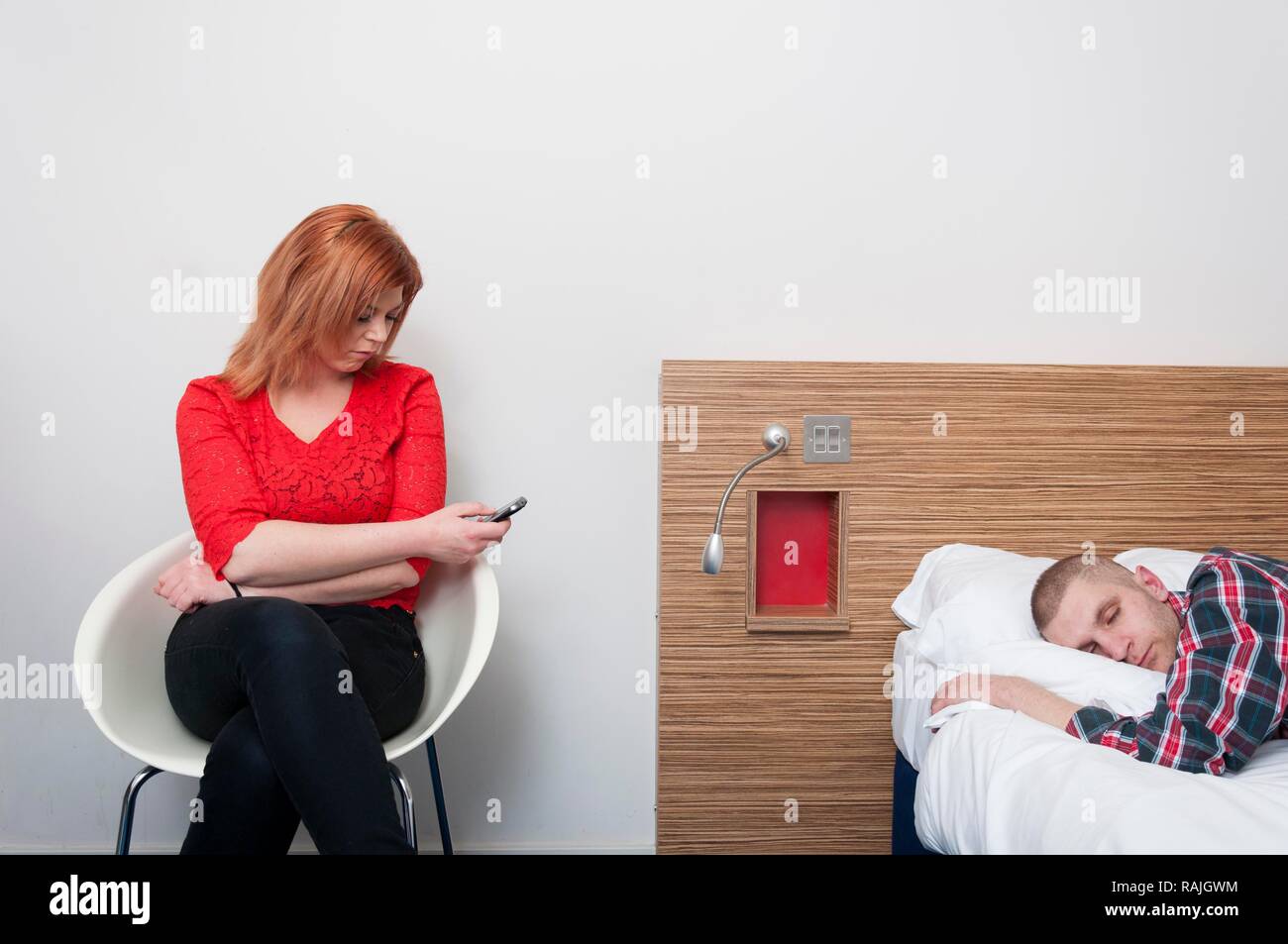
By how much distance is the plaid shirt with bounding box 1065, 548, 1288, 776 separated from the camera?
1.20m

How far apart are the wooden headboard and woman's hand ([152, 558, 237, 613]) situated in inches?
30.8

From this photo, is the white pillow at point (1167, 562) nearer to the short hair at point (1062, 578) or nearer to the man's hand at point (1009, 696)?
the short hair at point (1062, 578)

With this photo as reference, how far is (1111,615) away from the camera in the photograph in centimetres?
147

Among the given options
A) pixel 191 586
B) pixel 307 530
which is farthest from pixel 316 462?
pixel 191 586

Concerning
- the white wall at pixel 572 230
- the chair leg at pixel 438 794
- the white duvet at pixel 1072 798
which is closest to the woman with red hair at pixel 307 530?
the chair leg at pixel 438 794

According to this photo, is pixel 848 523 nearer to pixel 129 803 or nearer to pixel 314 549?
pixel 314 549

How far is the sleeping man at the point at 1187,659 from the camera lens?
1198mm

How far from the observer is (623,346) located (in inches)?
76.5

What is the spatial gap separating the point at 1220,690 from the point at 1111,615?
27 centimetres

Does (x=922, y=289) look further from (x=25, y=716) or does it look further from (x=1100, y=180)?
(x=25, y=716)

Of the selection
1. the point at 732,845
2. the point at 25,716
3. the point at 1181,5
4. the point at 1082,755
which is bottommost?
the point at 732,845

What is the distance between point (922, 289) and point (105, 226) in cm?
161
